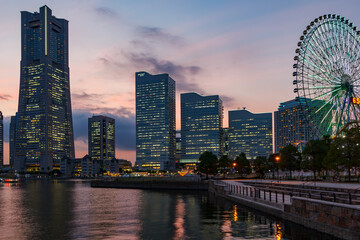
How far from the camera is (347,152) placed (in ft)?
240

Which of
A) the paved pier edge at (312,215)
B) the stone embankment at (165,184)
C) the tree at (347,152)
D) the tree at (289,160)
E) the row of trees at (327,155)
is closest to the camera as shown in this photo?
the paved pier edge at (312,215)

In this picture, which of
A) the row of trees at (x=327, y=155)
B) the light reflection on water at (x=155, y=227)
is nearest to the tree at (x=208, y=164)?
the row of trees at (x=327, y=155)

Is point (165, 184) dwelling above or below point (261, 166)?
below

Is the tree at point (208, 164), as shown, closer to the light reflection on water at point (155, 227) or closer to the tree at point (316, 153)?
the tree at point (316, 153)

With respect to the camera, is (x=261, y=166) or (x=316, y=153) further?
(x=261, y=166)

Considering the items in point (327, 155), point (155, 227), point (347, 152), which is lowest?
point (155, 227)

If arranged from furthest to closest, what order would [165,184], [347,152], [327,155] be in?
[165,184] < [327,155] < [347,152]

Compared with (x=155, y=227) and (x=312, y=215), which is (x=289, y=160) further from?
(x=312, y=215)

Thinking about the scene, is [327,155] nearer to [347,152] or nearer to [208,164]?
[347,152]

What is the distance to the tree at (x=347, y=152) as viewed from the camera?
71.2 m

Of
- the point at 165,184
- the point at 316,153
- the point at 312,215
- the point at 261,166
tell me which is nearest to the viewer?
the point at 312,215

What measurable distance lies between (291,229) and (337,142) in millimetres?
49394

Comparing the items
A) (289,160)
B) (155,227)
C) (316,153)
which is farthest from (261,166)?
(155,227)

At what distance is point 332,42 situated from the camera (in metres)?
79.4
